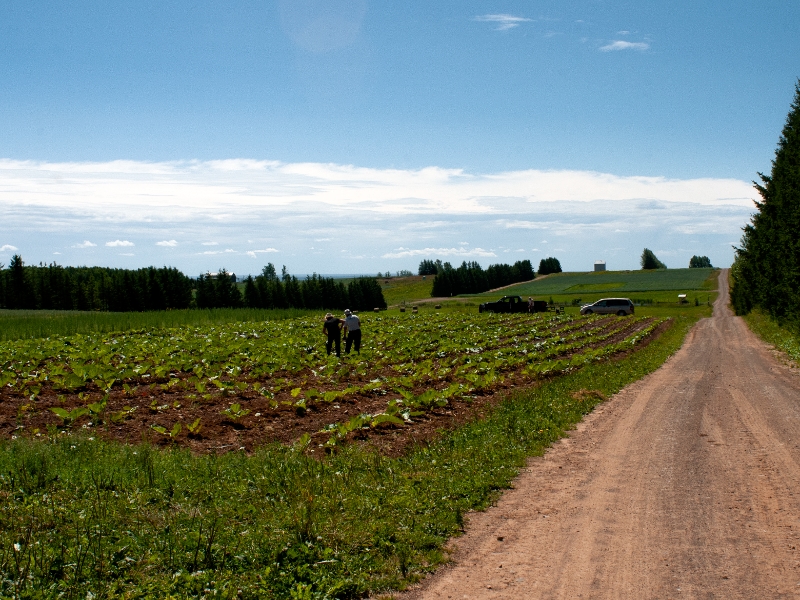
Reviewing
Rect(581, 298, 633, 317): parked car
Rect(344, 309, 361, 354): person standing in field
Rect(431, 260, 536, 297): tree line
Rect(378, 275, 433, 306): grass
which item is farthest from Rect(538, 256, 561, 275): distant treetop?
Rect(344, 309, 361, 354): person standing in field

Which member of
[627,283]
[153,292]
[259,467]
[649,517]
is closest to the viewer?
[649,517]

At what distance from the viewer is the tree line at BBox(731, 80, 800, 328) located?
94.6ft

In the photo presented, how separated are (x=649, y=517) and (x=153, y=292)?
101678mm

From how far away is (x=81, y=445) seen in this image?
976cm

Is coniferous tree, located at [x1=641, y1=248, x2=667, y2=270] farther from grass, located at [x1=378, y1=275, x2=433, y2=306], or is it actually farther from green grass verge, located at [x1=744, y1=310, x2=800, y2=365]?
green grass verge, located at [x1=744, y1=310, x2=800, y2=365]

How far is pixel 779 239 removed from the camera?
3322cm

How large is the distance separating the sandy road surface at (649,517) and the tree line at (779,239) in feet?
62.1

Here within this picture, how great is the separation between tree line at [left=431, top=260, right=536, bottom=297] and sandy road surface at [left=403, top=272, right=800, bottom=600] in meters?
129

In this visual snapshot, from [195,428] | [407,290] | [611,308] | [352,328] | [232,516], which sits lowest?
[232,516]

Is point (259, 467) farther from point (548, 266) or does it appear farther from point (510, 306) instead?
point (548, 266)

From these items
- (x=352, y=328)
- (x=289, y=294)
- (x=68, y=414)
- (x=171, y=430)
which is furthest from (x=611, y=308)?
(x=289, y=294)

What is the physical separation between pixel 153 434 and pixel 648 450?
8.40 m

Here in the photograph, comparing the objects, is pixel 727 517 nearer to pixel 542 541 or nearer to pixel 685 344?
pixel 542 541

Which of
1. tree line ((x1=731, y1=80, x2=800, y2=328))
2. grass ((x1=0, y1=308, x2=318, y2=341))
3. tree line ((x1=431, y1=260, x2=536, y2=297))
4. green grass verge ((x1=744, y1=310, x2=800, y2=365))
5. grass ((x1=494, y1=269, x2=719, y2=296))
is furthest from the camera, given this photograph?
tree line ((x1=431, y1=260, x2=536, y2=297))
